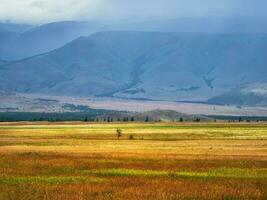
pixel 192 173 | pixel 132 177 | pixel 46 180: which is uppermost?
pixel 192 173

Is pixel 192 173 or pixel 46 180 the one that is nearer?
pixel 46 180

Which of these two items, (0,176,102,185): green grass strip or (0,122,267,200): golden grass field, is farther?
(0,176,102,185): green grass strip

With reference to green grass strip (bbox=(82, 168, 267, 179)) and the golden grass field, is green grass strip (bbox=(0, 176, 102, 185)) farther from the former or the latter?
green grass strip (bbox=(82, 168, 267, 179))

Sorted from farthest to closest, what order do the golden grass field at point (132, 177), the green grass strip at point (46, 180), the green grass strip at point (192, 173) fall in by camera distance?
the green grass strip at point (192, 173) → the green grass strip at point (46, 180) → the golden grass field at point (132, 177)

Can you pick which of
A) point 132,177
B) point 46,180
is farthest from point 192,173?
point 46,180

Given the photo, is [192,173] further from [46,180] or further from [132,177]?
[46,180]

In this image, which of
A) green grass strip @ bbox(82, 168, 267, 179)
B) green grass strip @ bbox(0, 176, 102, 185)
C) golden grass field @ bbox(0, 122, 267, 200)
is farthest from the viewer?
green grass strip @ bbox(82, 168, 267, 179)

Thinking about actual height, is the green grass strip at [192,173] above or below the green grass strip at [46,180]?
above

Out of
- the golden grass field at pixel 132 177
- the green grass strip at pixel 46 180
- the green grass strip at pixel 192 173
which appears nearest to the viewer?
the golden grass field at pixel 132 177

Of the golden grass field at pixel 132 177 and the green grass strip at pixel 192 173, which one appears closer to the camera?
the golden grass field at pixel 132 177

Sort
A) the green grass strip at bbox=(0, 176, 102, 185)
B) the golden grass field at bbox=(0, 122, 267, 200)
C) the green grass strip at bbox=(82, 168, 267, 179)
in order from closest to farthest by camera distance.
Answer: the golden grass field at bbox=(0, 122, 267, 200) → the green grass strip at bbox=(0, 176, 102, 185) → the green grass strip at bbox=(82, 168, 267, 179)

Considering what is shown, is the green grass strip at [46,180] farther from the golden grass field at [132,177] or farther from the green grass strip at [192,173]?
the green grass strip at [192,173]

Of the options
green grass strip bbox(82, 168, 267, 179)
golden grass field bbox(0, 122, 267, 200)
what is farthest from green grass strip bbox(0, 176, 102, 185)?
green grass strip bbox(82, 168, 267, 179)

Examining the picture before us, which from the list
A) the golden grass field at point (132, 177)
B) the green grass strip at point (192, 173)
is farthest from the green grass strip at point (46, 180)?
the green grass strip at point (192, 173)
